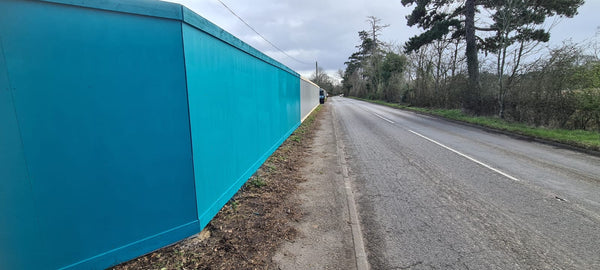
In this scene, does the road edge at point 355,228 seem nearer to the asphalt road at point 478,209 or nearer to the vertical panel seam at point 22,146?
the asphalt road at point 478,209

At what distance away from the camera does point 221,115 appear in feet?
11.3

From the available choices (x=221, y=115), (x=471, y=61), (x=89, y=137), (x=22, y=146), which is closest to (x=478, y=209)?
(x=221, y=115)

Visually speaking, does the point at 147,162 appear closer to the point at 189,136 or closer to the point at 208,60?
the point at 189,136

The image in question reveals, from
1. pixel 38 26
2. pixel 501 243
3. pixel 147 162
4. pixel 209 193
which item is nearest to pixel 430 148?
pixel 501 243

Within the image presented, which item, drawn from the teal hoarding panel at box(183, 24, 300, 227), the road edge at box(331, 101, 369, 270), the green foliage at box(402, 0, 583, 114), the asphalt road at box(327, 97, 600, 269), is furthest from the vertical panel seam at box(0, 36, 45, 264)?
the green foliage at box(402, 0, 583, 114)

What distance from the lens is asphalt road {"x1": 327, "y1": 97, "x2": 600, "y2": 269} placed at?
2.84 meters

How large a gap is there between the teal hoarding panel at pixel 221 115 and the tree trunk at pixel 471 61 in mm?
17354

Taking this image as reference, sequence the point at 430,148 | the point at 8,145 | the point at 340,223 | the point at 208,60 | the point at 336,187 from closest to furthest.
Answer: the point at 8,145
the point at 208,60
the point at 340,223
the point at 336,187
the point at 430,148

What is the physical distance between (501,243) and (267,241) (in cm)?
271

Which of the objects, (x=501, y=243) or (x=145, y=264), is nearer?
(x=145, y=264)

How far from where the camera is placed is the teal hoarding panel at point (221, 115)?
2801mm

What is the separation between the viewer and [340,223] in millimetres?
3551

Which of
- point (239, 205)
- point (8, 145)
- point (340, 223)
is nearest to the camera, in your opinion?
point (8, 145)

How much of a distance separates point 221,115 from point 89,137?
4.80 feet
